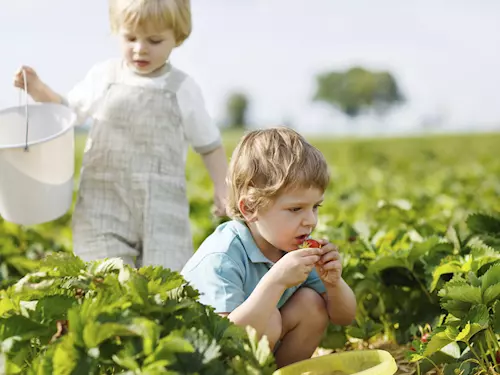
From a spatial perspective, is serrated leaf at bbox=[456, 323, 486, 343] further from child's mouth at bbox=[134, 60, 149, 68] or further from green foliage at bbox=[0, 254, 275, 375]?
child's mouth at bbox=[134, 60, 149, 68]

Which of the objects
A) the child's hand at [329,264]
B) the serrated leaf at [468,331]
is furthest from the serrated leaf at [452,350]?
the child's hand at [329,264]

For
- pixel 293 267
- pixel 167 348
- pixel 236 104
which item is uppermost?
pixel 167 348

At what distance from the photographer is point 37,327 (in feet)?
7.23

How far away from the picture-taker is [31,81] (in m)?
3.82

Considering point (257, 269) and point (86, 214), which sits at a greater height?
point (257, 269)

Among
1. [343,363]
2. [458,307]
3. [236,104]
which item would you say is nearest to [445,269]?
[458,307]

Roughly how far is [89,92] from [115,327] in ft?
6.93

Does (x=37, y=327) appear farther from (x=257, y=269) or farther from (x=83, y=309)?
(x=257, y=269)

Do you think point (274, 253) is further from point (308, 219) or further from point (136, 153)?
point (136, 153)

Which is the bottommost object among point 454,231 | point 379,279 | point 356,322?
point 356,322

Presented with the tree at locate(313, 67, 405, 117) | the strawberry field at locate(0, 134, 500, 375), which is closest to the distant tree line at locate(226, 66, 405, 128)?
the tree at locate(313, 67, 405, 117)

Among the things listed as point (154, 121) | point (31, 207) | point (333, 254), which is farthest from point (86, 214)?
point (333, 254)

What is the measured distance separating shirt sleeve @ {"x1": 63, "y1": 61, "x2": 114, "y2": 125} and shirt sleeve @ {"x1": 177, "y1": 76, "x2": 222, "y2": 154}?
1.22 feet

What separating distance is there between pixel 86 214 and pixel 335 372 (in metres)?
1.65
